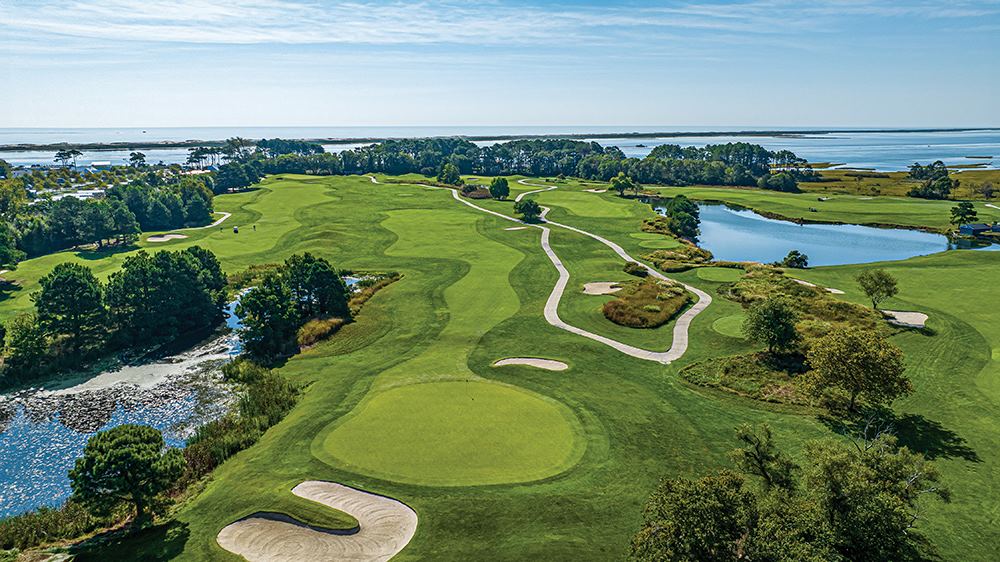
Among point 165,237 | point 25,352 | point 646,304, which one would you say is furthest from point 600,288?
point 165,237

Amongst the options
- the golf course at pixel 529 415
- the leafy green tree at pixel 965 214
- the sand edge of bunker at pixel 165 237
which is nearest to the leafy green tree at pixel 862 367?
the golf course at pixel 529 415

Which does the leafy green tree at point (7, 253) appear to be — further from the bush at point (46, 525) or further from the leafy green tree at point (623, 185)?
the leafy green tree at point (623, 185)

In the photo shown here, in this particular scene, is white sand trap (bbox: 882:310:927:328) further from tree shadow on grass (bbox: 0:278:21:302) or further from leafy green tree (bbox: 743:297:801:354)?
tree shadow on grass (bbox: 0:278:21:302)

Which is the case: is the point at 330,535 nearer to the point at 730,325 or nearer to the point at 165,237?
the point at 730,325

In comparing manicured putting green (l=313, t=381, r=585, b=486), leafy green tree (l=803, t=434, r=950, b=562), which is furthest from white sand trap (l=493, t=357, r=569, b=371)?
leafy green tree (l=803, t=434, r=950, b=562)

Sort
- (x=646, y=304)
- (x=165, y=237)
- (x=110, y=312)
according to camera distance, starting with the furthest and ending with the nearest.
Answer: (x=165, y=237) < (x=646, y=304) < (x=110, y=312)

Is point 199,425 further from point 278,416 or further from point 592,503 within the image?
point 592,503

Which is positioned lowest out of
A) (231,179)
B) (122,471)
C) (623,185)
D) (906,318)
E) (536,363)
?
(536,363)

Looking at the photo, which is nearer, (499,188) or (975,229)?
(975,229)
